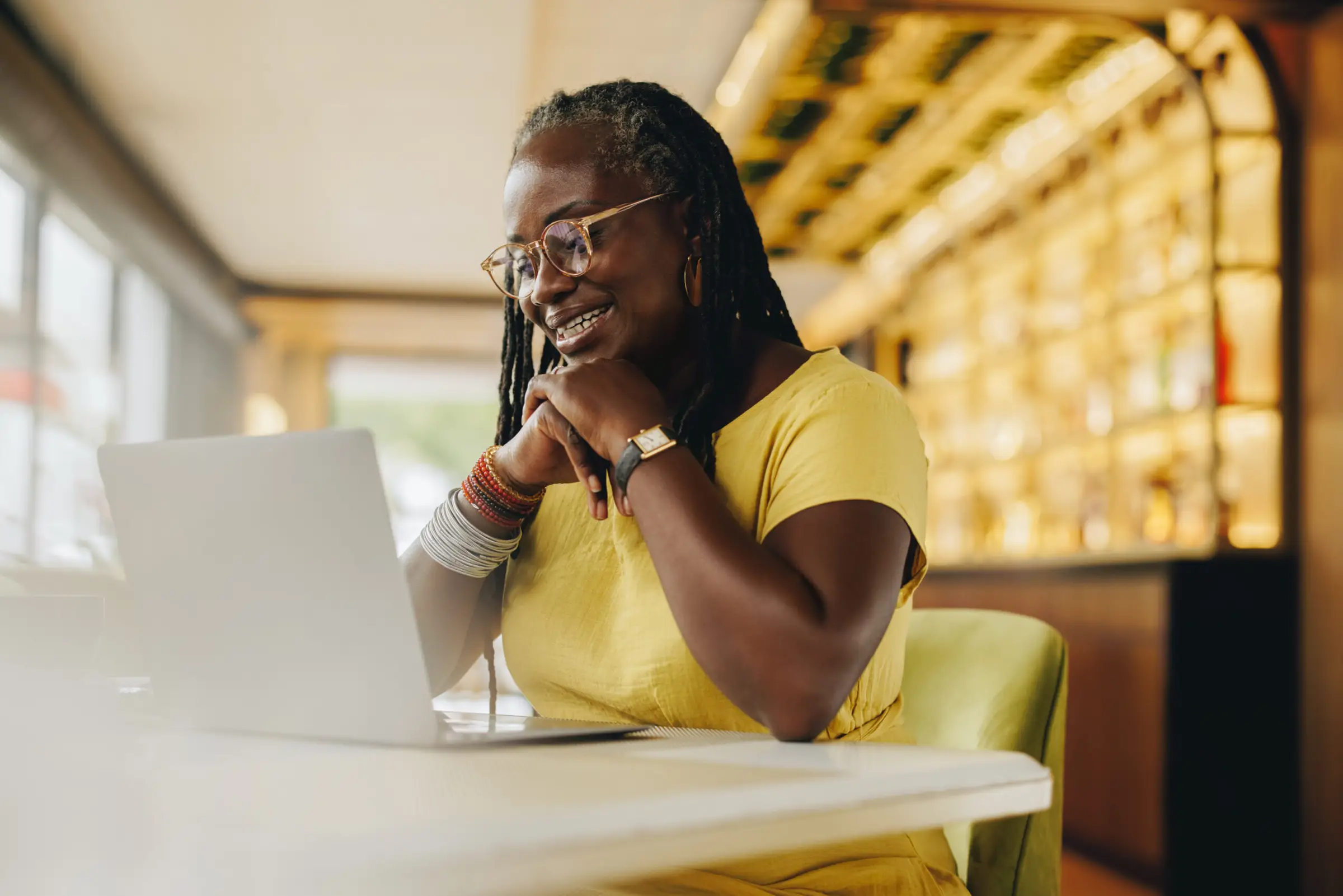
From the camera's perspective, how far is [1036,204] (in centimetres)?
536

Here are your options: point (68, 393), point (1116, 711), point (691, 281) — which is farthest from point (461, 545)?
point (68, 393)

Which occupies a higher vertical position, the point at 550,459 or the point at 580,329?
the point at 580,329

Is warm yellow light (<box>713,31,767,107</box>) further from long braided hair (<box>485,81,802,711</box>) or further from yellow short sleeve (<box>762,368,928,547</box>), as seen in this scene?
yellow short sleeve (<box>762,368,928,547</box>)

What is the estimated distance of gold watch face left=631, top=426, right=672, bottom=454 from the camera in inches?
38.9

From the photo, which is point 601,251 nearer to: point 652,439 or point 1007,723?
point 652,439

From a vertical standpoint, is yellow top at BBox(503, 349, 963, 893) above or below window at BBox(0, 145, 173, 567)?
below

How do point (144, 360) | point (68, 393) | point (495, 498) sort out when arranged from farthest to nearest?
point (144, 360) → point (68, 393) → point (495, 498)

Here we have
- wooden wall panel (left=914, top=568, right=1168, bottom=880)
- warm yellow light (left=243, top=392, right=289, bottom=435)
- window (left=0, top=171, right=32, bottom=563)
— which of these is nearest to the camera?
wooden wall panel (left=914, top=568, right=1168, bottom=880)

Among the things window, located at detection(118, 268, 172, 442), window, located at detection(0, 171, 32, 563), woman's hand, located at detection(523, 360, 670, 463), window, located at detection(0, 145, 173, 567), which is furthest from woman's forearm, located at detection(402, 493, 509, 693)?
window, located at detection(118, 268, 172, 442)

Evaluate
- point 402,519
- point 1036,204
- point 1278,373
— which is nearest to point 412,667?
point 1278,373

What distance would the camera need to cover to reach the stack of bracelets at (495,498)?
1186 mm

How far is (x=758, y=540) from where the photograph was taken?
1086mm

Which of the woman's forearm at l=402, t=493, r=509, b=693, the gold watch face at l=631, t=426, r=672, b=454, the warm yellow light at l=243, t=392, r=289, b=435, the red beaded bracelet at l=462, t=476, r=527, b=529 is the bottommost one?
the woman's forearm at l=402, t=493, r=509, b=693

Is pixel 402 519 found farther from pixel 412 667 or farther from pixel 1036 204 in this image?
pixel 412 667
